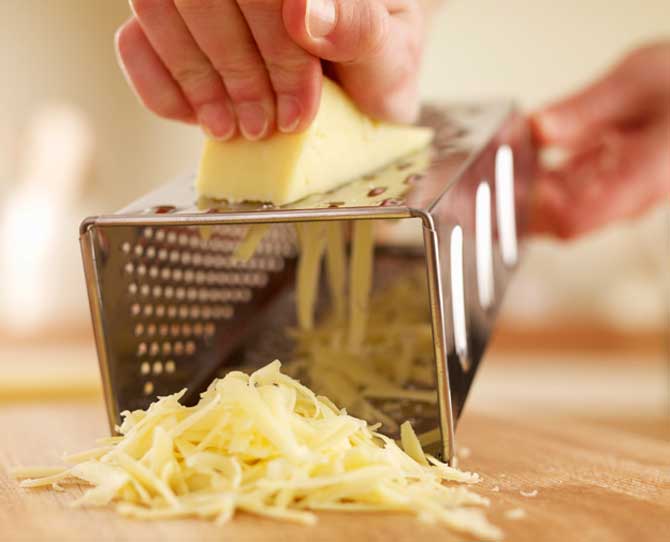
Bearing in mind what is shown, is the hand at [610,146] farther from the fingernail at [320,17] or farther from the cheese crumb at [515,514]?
the cheese crumb at [515,514]

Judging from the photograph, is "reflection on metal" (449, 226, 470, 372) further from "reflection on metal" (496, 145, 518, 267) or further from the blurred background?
the blurred background

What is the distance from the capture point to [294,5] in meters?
0.80

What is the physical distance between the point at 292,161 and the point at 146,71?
0.19 meters

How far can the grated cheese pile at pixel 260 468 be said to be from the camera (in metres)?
0.74

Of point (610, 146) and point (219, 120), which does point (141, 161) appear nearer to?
point (610, 146)

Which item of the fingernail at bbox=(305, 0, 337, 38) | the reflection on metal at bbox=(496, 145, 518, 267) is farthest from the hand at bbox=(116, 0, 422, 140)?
the reflection on metal at bbox=(496, 145, 518, 267)

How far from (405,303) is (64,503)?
2.23ft

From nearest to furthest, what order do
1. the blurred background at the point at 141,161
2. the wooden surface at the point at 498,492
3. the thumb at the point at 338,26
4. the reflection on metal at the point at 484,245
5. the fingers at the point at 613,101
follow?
the wooden surface at the point at 498,492 → the thumb at the point at 338,26 → the reflection on metal at the point at 484,245 → the fingers at the point at 613,101 → the blurred background at the point at 141,161

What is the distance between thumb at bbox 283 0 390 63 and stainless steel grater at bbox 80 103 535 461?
0.14 meters

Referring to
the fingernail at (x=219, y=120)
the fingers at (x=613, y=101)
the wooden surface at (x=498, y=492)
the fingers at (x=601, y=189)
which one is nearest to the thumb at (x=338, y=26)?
the fingernail at (x=219, y=120)

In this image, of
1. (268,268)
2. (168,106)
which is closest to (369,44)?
(168,106)

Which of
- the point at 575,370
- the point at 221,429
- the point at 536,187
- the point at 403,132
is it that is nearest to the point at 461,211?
the point at 403,132

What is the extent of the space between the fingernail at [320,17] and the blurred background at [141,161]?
204cm

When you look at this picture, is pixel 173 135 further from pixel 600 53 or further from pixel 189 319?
pixel 189 319
